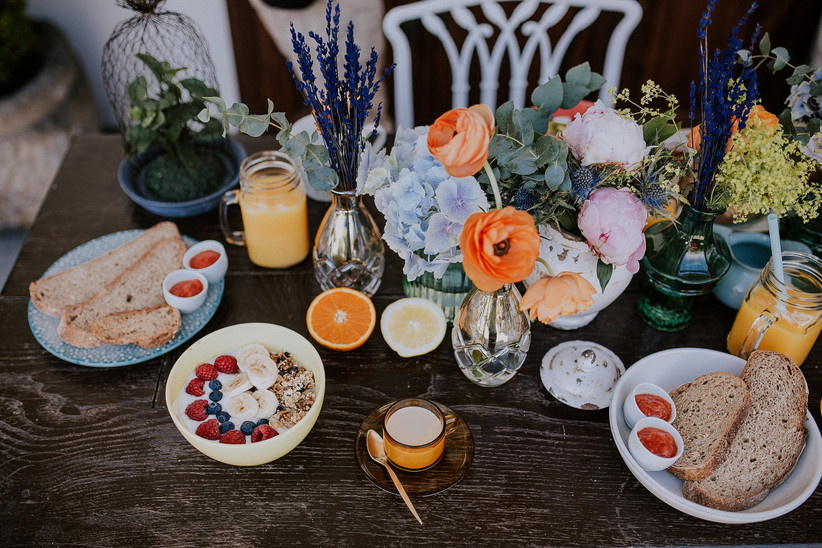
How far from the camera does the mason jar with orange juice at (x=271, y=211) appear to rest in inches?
51.6

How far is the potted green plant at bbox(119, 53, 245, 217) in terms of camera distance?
1.42 metres

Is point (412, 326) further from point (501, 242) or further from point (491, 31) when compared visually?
point (491, 31)

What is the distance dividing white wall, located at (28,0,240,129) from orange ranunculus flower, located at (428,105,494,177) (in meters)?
2.17

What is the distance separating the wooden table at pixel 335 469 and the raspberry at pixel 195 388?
0.30 feet

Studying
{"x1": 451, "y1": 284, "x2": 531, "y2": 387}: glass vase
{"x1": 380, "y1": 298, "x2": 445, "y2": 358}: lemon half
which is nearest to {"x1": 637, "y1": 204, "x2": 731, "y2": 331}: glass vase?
{"x1": 451, "y1": 284, "x2": 531, "y2": 387}: glass vase

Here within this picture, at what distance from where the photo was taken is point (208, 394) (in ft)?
3.61

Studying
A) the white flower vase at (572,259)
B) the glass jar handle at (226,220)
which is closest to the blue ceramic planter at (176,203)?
the glass jar handle at (226,220)

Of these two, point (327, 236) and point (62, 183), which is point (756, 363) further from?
point (62, 183)

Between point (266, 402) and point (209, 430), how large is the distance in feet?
0.33

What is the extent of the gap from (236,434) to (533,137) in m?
0.65

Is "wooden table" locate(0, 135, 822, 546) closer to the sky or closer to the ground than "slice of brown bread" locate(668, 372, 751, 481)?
Answer: closer to the ground

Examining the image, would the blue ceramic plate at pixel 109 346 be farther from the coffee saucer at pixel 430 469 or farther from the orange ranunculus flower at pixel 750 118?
the orange ranunculus flower at pixel 750 118

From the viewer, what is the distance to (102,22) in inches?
107

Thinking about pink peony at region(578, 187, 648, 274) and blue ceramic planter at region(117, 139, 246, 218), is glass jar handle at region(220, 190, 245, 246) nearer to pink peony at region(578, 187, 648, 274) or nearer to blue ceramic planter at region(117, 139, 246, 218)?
blue ceramic planter at region(117, 139, 246, 218)
